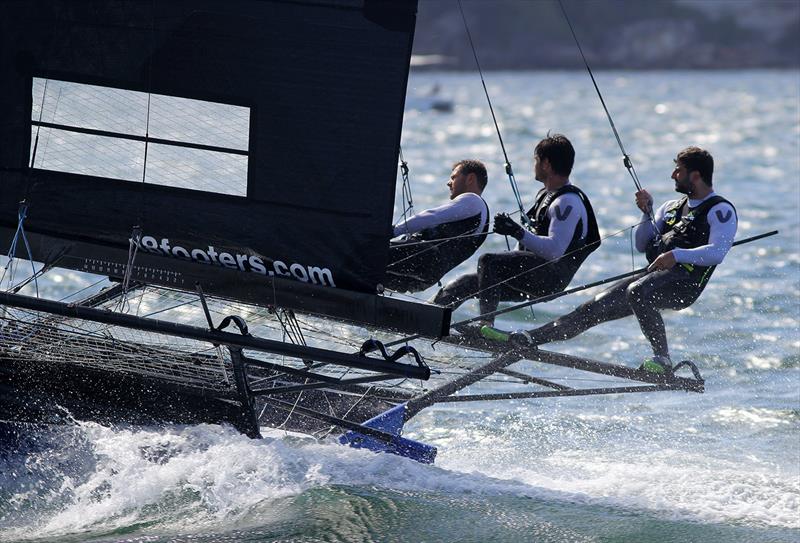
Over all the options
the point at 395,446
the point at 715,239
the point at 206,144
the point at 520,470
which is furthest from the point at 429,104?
the point at 206,144

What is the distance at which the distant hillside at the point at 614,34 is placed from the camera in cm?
6100

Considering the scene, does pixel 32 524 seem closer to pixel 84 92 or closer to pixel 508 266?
pixel 84 92

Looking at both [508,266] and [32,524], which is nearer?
[32,524]

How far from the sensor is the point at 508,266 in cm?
592

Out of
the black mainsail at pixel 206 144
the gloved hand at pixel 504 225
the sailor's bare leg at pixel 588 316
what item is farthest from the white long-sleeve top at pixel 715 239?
the black mainsail at pixel 206 144

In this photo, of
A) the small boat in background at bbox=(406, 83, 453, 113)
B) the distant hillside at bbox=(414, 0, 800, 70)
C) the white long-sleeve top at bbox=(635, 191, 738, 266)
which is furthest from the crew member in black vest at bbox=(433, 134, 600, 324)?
the distant hillside at bbox=(414, 0, 800, 70)

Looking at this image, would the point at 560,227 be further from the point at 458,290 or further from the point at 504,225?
the point at 458,290

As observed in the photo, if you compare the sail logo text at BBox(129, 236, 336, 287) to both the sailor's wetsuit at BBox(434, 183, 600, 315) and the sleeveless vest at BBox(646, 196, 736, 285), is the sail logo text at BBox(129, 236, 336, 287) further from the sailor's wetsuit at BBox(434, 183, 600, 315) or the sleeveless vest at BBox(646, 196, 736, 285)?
the sleeveless vest at BBox(646, 196, 736, 285)

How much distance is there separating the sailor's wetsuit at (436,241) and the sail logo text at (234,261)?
0.78 m

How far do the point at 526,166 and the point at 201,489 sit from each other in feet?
53.1

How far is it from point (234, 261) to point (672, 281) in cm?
205

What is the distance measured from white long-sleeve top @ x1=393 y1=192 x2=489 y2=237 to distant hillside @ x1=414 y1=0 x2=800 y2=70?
53457 millimetres

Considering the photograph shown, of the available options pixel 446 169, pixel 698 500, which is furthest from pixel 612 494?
pixel 446 169

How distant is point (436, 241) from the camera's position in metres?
5.79
